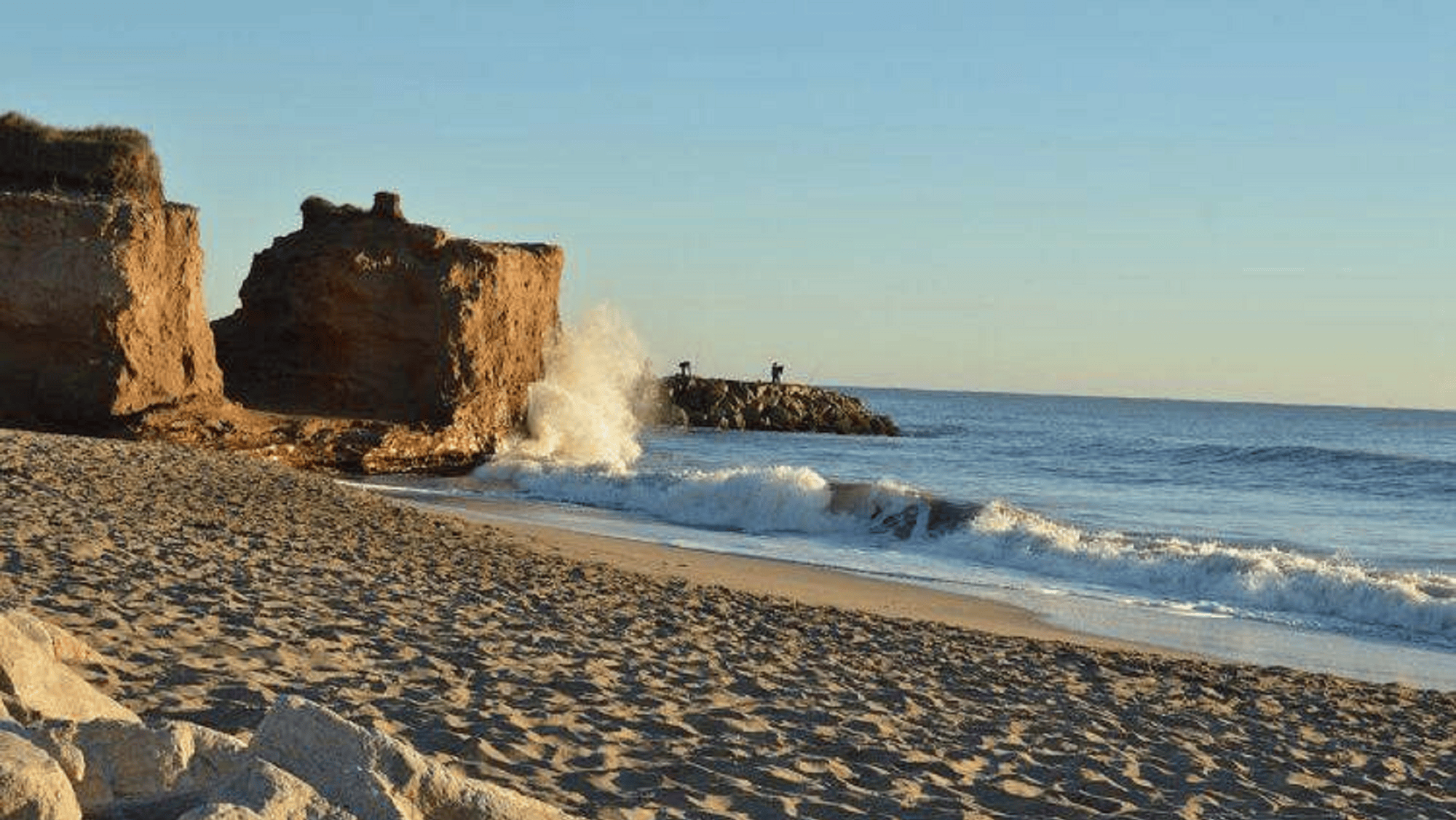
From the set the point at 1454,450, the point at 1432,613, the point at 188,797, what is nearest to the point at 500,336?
the point at 1432,613

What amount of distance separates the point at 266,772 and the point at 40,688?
1.35 metres

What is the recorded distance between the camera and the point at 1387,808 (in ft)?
21.8

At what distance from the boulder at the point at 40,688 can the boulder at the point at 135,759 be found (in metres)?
0.37

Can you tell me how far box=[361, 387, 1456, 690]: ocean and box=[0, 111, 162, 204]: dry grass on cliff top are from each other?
294 inches

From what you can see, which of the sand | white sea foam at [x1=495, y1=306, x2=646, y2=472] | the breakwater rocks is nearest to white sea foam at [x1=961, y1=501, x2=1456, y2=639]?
the sand

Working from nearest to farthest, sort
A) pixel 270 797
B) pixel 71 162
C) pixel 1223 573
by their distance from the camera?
pixel 270 797 < pixel 1223 573 < pixel 71 162

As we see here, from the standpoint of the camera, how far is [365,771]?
11.7 feet

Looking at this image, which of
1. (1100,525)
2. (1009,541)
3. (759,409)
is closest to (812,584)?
(1009,541)

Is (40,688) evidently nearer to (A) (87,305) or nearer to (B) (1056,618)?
(B) (1056,618)

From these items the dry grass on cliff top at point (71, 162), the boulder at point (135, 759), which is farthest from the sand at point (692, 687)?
the dry grass on cliff top at point (71, 162)

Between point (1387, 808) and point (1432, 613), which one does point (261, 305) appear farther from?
point (1387, 808)

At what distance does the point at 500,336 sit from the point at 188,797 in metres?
27.7

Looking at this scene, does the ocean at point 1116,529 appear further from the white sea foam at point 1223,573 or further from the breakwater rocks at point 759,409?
the breakwater rocks at point 759,409

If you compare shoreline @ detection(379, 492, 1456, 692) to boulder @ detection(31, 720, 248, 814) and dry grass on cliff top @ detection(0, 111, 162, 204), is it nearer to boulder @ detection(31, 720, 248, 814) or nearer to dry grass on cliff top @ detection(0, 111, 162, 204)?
boulder @ detection(31, 720, 248, 814)
